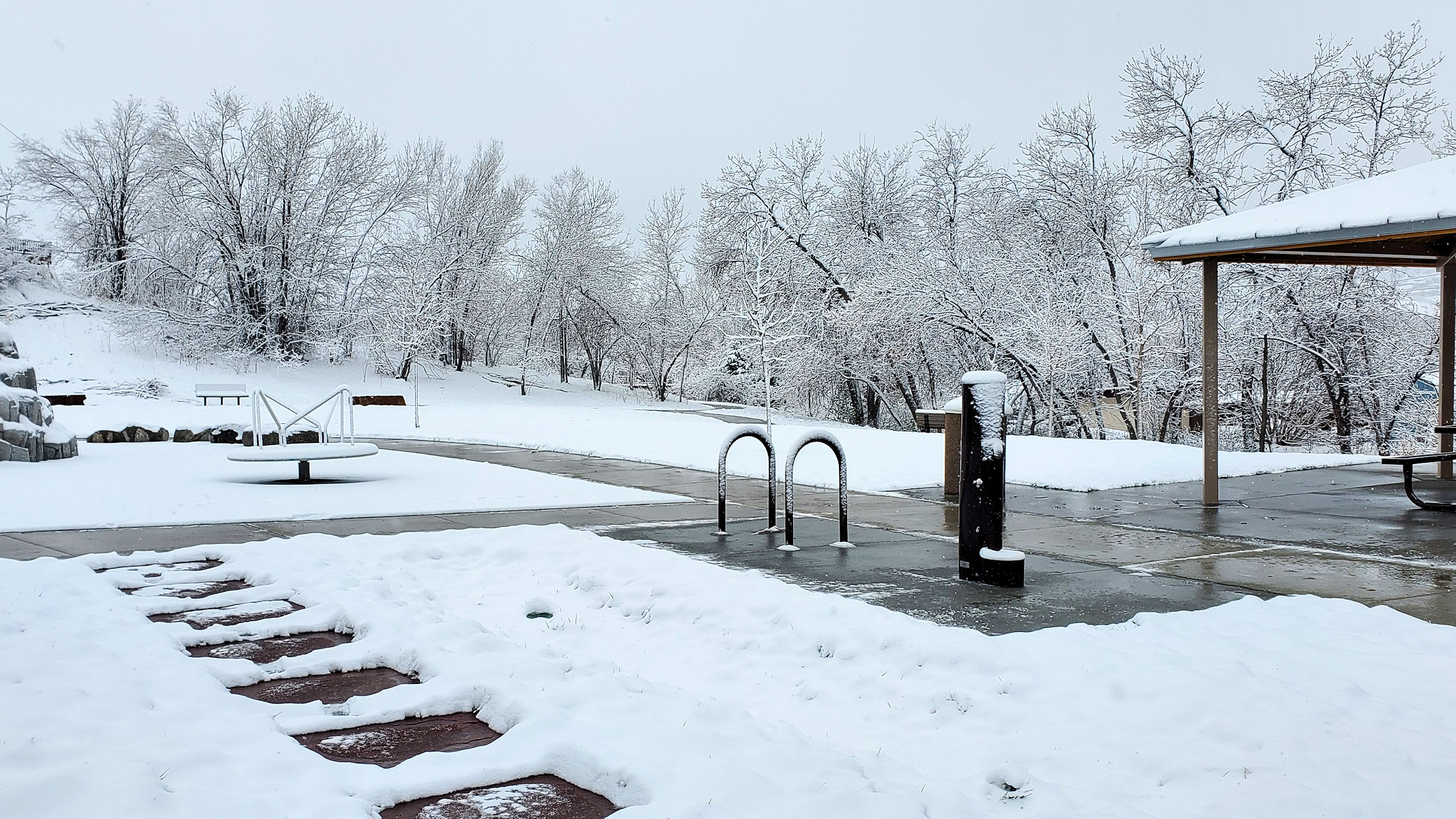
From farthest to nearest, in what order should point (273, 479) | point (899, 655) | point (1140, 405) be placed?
1. point (1140, 405)
2. point (273, 479)
3. point (899, 655)

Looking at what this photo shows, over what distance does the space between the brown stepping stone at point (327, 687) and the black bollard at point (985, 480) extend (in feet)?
11.1

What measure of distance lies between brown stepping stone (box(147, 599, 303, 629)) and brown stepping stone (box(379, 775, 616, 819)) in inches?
93.0

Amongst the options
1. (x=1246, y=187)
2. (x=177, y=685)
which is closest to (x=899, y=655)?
(x=177, y=685)

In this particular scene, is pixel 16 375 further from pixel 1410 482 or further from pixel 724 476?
pixel 1410 482

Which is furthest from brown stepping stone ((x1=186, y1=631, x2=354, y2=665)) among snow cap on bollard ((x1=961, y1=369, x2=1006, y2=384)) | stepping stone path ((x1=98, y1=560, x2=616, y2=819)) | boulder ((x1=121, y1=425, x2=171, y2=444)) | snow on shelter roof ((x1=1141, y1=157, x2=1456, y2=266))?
boulder ((x1=121, y1=425, x2=171, y2=444))

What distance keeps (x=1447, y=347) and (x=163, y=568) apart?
1331 centimetres

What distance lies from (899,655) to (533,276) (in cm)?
4222

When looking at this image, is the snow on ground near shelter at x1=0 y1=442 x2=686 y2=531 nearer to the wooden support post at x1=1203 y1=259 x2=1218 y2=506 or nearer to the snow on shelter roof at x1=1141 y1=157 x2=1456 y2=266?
the wooden support post at x1=1203 y1=259 x2=1218 y2=506

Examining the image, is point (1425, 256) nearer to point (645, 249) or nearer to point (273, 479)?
point (273, 479)

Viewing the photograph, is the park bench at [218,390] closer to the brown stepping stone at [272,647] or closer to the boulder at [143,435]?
the boulder at [143,435]

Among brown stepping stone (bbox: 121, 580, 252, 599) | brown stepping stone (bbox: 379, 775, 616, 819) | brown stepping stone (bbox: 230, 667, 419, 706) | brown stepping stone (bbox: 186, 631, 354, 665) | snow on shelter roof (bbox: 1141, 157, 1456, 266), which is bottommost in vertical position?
brown stepping stone (bbox: 379, 775, 616, 819)

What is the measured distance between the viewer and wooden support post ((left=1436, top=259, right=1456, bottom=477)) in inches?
470

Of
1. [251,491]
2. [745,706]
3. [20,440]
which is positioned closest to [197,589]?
[745,706]

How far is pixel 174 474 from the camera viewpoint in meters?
11.5
